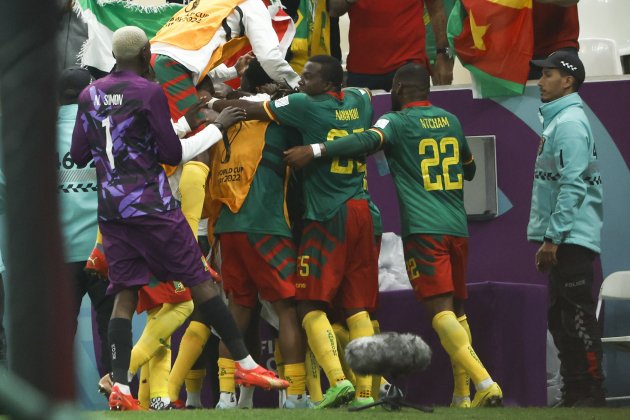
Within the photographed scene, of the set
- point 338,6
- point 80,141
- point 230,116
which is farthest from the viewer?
point 338,6

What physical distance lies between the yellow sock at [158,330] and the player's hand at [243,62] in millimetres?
1678

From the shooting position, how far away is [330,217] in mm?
7262

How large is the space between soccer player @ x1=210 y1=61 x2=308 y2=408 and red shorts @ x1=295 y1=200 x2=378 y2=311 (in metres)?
0.13

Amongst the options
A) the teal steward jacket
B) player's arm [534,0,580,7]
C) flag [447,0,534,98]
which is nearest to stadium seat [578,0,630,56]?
flag [447,0,534,98]

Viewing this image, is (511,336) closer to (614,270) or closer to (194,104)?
(614,270)

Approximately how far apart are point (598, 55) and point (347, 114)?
404 centimetres

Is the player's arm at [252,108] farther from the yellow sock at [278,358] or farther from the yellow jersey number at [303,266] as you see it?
the yellow sock at [278,358]

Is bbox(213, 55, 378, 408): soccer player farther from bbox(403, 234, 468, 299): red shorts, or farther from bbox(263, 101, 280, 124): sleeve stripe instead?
bbox(403, 234, 468, 299): red shorts

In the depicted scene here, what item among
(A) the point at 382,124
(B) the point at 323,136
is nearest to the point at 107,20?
(B) the point at 323,136

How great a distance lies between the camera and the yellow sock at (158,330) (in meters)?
7.09

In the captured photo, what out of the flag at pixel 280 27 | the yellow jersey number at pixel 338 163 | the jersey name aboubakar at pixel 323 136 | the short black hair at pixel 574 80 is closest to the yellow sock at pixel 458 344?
the jersey name aboubakar at pixel 323 136

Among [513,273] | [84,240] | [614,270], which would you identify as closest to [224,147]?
[84,240]

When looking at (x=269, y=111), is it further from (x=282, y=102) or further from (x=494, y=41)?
(x=494, y=41)

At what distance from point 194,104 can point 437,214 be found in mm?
1558
